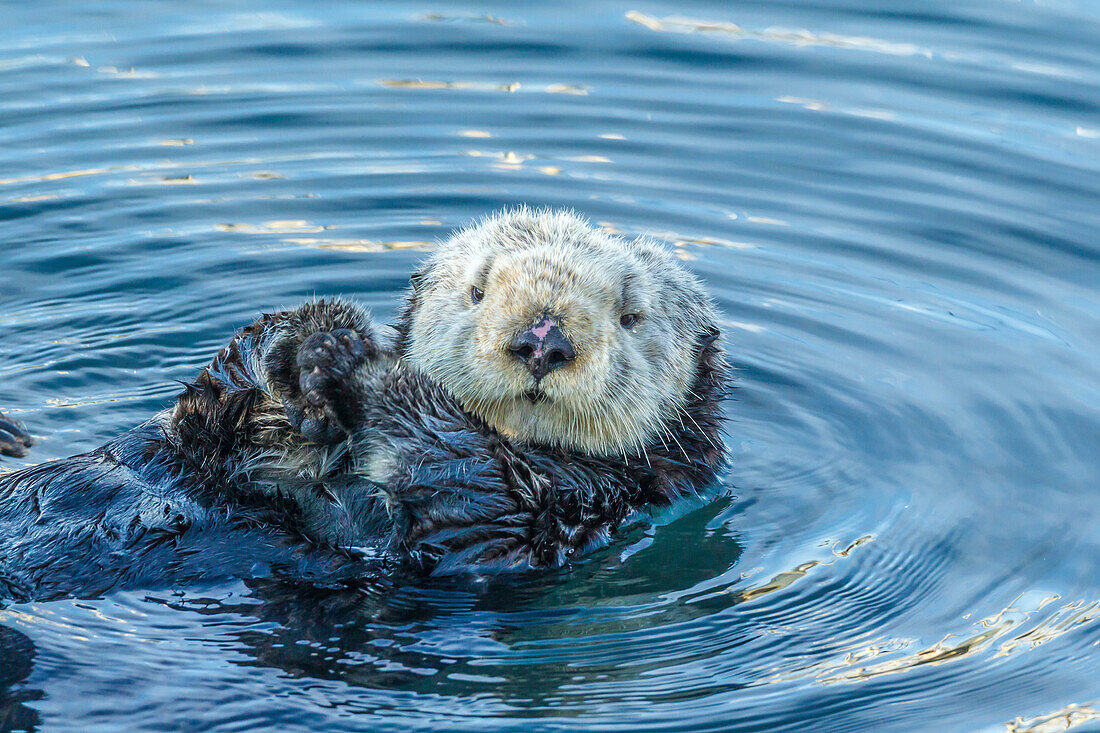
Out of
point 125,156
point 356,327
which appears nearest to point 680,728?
point 356,327

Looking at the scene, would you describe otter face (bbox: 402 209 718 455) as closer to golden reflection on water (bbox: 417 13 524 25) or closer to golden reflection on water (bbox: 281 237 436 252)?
golden reflection on water (bbox: 281 237 436 252)

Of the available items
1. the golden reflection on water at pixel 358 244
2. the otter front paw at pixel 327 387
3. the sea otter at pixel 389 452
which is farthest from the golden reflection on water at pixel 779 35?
the otter front paw at pixel 327 387

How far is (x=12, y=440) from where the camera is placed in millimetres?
4832

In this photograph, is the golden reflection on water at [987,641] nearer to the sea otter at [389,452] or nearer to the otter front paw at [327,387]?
the sea otter at [389,452]

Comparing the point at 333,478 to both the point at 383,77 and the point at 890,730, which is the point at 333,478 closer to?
the point at 890,730

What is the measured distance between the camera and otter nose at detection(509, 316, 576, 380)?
3.79 metres

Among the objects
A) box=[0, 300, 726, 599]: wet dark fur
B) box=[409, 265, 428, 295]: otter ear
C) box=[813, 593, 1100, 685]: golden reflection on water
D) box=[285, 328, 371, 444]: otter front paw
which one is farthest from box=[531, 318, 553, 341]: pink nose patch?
box=[813, 593, 1100, 685]: golden reflection on water

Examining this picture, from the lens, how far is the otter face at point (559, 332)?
3910mm

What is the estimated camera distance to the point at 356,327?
4145mm

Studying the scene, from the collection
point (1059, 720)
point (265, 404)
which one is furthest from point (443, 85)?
point (1059, 720)

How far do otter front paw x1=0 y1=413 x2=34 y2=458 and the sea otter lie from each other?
23.5 inches

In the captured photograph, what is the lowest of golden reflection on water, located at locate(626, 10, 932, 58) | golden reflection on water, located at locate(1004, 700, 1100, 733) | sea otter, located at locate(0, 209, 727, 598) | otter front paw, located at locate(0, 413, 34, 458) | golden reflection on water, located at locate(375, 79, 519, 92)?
golden reflection on water, located at locate(1004, 700, 1100, 733)

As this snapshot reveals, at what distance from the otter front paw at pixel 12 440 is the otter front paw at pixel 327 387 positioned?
1.55 metres

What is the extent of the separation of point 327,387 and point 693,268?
3.25 meters
